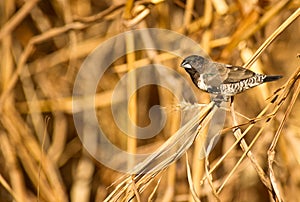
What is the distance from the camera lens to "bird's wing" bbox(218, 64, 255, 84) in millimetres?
1454

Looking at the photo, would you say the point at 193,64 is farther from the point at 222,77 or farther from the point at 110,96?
the point at 110,96

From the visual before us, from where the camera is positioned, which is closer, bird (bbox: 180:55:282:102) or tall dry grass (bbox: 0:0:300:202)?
bird (bbox: 180:55:282:102)

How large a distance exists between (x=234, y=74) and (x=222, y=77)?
5 centimetres

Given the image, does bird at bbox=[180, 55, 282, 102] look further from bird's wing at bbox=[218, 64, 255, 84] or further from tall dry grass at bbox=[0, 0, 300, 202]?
tall dry grass at bbox=[0, 0, 300, 202]

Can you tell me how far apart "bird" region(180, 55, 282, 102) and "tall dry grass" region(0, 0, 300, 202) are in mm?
276

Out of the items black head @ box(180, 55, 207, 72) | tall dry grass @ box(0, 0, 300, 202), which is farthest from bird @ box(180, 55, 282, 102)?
tall dry grass @ box(0, 0, 300, 202)

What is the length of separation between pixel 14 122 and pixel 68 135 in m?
0.40

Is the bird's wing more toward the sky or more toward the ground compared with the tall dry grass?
more toward the ground

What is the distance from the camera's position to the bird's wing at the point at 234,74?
1.45 m

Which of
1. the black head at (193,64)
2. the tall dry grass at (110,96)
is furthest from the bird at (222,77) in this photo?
the tall dry grass at (110,96)

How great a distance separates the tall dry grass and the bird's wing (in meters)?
0.29

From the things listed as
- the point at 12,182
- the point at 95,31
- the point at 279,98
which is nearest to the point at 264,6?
the point at 279,98

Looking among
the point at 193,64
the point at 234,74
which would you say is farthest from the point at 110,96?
the point at 234,74

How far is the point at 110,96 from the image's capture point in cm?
252
